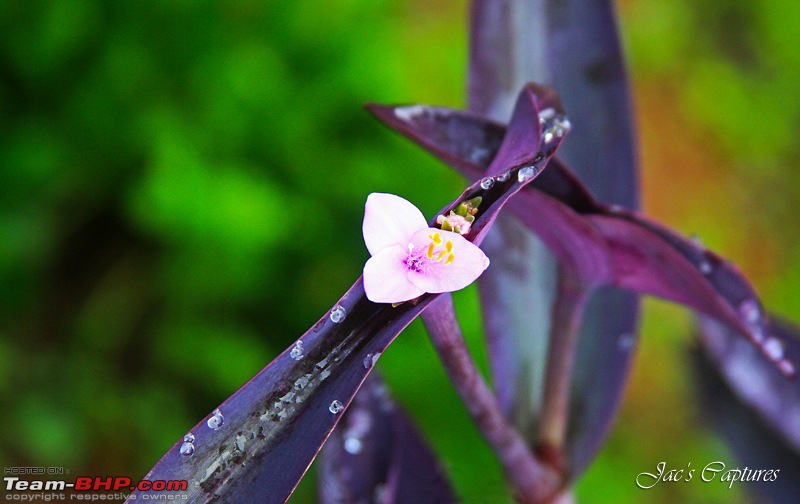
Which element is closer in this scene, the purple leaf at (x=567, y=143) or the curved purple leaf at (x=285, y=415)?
the curved purple leaf at (x=285, y=415)

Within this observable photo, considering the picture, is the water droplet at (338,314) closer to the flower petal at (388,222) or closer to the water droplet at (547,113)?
the flower petal at (388,222)

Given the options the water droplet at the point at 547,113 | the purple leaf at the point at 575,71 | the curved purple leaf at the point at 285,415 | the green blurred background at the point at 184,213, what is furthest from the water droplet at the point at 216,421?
the green blurred background at the point at 184,213

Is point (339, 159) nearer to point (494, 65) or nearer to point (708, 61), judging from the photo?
point (494, 65)

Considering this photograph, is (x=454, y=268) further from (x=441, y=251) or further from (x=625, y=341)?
(x=625, y=341)

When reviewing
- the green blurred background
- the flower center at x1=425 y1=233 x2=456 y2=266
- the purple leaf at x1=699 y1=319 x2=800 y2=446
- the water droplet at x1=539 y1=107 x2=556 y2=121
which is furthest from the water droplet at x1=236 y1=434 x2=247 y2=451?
the green blurred background

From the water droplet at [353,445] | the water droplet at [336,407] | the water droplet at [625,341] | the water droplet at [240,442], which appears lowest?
the water droplet at [353,445]

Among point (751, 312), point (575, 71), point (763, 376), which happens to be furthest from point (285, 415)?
point (763, 376)

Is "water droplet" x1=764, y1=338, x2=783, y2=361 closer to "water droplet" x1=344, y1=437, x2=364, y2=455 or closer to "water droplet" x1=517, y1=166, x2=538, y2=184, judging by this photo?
"water droplet" x1=517, y1=166, x2=538, y2=184
